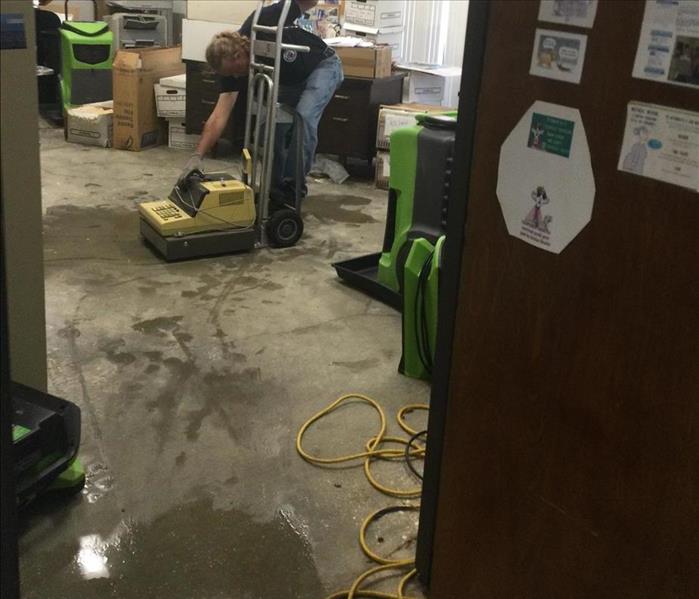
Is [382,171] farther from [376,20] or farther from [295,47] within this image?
[295,47]

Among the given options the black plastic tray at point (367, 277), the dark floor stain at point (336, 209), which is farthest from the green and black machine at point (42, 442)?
the dark floor stain at point (336, 209)

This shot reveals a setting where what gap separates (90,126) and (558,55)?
5.20 metres

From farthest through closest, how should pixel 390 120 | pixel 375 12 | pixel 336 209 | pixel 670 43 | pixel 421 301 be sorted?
pixel 375 12
pixel 390 120
pixel 336 209
pixel 421 301
pixel 670 43

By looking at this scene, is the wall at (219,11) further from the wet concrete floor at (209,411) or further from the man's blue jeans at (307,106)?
the wet concrete floor at (209,411)

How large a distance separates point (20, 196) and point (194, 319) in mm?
1473

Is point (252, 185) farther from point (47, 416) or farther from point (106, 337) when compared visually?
point (47, 416)

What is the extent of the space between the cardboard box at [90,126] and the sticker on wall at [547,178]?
16.4 feet

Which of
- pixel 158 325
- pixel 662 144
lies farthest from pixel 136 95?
pixel 662 144

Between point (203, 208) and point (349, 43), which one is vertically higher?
point (349, 43)

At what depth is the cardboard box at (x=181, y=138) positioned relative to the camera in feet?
20.5

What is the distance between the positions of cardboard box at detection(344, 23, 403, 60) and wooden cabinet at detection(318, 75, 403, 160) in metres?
0.40

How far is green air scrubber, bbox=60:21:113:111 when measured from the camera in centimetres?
648

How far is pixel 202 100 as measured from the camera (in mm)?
6105

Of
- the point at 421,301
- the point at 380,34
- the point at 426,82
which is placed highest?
the point at 380,34
